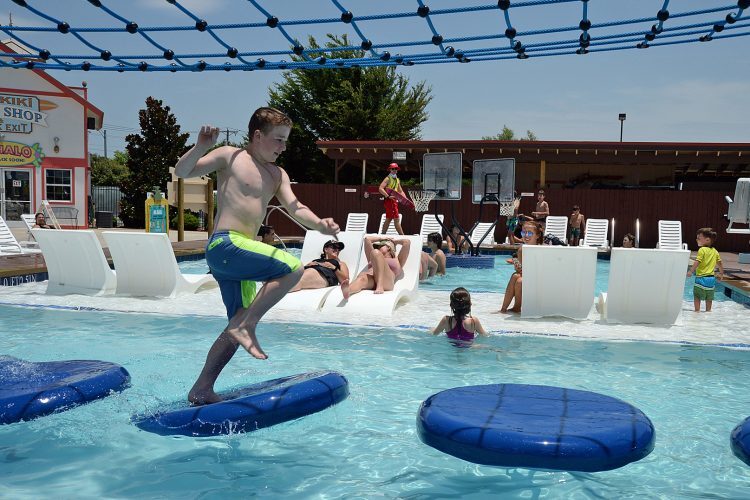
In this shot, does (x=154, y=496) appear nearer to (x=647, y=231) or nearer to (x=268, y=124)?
(x=268, y=124)

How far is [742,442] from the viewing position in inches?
114

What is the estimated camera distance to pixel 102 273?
28.0 ft

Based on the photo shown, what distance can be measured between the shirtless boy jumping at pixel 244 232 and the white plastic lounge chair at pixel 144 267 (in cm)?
479

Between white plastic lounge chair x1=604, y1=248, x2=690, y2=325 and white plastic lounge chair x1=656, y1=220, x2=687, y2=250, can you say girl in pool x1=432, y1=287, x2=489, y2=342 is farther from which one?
white plastic lounge chair x1=656, y1=220, x2=687, y2=250

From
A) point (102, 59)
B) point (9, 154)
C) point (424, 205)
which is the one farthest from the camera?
point (9, 154)

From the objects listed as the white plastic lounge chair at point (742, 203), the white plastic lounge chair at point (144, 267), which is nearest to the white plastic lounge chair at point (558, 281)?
the white plastic lounge chair at point (144, 267)

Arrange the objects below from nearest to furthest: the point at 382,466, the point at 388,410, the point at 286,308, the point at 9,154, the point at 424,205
→ the point at 382,466
the point at 388,410
the point at 286,308
the point at 424,205
the point at 9,154

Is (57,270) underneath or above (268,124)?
underneath

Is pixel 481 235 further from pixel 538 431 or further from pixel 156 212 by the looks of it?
pixel 538 431

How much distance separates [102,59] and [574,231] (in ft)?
43.4

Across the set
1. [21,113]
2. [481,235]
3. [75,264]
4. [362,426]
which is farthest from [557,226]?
[21,113]

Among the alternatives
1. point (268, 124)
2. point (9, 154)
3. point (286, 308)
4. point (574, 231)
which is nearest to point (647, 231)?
point (574, 231)

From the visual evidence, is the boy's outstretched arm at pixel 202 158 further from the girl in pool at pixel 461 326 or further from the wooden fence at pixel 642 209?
the wooden fence at pixel 642 209

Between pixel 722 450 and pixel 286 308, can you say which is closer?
pixel 722 450
